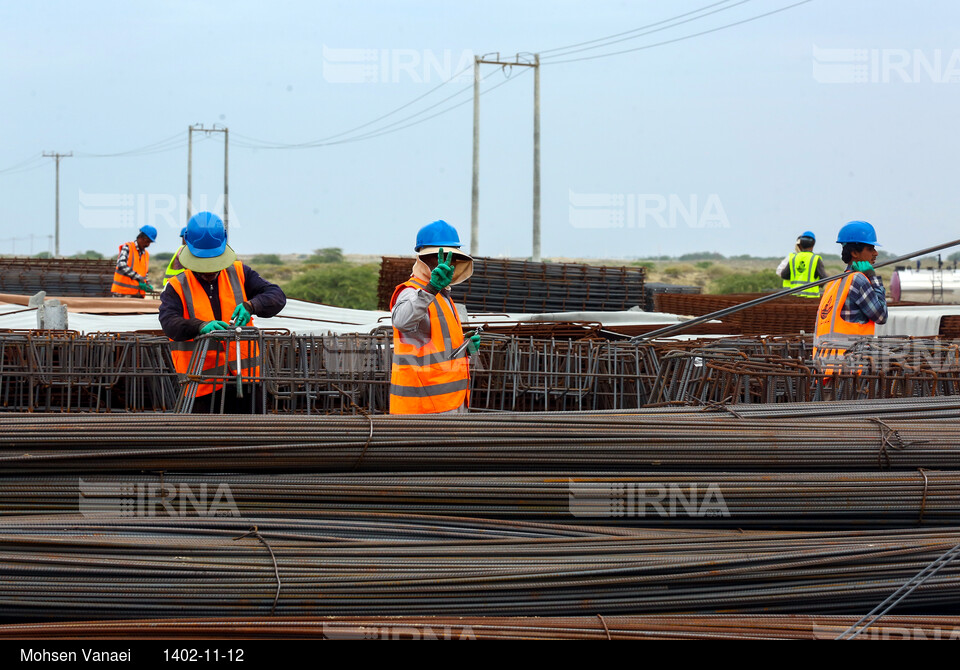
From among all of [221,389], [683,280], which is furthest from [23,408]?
[683,280]

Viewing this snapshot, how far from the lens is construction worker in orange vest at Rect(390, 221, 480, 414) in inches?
204

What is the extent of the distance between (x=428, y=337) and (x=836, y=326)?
339cm

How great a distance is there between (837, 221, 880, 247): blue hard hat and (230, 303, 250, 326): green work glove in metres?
4.32

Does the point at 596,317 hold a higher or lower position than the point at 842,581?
higher

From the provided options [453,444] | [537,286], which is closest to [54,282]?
[537,286]

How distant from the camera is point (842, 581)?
3539 millimetres

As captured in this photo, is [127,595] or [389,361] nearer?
[127,595]

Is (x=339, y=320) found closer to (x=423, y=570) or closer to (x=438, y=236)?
(x=438, y=236)

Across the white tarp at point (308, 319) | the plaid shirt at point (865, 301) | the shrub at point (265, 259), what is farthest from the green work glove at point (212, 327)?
the shrub at point (265, 259)

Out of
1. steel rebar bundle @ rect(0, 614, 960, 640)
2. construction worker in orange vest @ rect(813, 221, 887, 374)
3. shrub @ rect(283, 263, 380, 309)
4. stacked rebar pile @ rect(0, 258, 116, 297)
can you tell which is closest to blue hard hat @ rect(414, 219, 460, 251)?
steel rebar bundle @ rect(0, 614, 960, 640)

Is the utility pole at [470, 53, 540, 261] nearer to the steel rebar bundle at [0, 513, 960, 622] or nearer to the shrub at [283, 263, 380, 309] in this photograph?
the shrub at [283, 263, 380, 309]

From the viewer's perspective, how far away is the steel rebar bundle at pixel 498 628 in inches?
123

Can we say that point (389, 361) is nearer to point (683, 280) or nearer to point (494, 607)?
point (494, 607)
